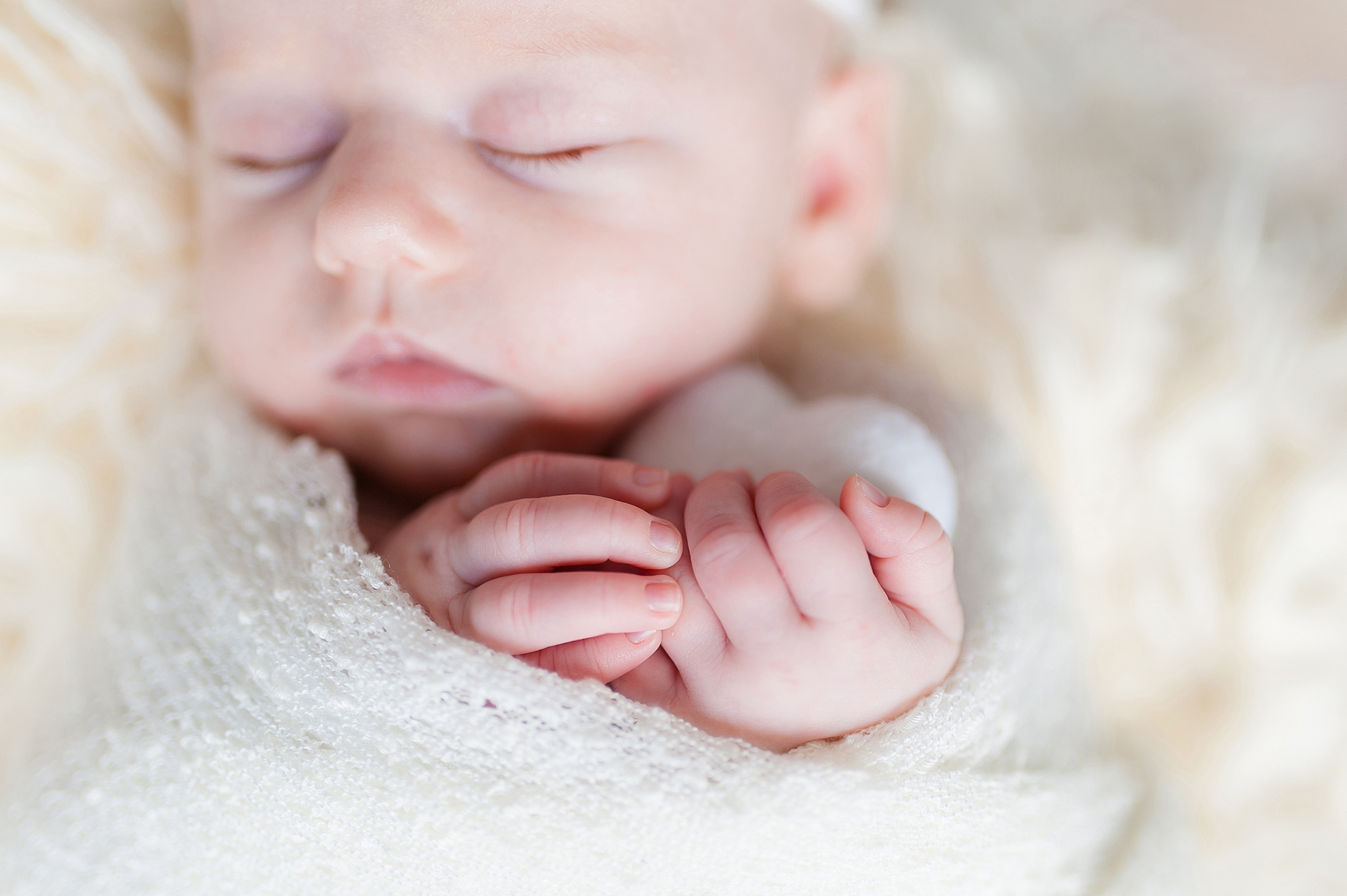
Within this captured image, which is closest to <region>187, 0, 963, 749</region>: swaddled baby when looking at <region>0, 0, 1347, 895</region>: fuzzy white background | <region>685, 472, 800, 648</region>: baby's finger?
<region>685, 472, 800, 648</region>: baby's finger

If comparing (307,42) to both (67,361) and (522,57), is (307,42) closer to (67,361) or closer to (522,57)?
(522,57)

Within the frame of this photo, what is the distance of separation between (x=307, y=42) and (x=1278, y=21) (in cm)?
110

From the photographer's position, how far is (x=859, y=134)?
3.43 feet

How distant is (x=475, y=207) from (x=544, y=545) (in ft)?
0.93

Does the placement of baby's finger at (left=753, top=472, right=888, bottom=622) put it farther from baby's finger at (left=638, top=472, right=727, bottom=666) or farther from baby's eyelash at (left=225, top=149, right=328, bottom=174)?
baby's eyelash at (left=225, top=149, right=328, bottom=174)

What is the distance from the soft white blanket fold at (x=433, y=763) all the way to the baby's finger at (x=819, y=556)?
0.35 feet

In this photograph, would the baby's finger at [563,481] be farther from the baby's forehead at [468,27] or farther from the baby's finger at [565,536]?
the baby's forehead at [468,27]

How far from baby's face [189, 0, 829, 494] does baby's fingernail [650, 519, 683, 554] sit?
0.70ft

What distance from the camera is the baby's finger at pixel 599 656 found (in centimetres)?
63

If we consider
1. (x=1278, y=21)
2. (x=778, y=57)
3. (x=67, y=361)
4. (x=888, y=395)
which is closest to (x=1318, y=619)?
(x=888, y=395)

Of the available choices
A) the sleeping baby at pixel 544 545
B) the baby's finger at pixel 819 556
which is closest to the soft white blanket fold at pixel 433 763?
the sleeping baby at pixel 544 545

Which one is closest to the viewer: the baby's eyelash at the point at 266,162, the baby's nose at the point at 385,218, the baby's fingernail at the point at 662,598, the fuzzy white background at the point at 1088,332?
the baby's fingernail at the point at 662,598

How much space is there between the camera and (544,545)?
0.63 meters

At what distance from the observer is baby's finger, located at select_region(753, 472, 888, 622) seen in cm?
60
